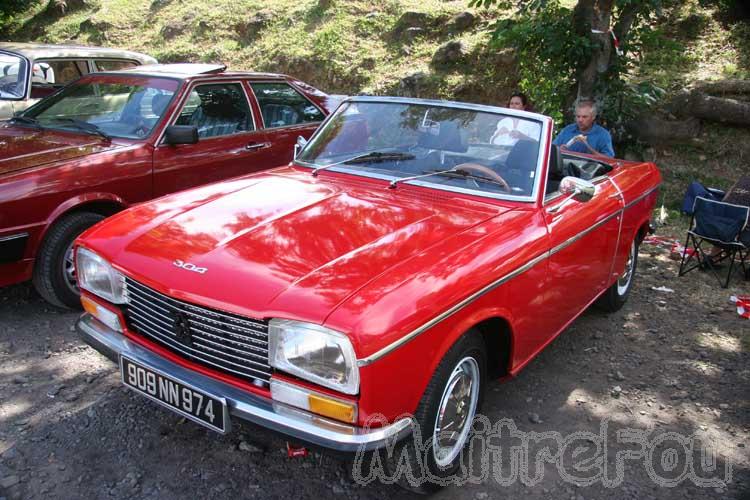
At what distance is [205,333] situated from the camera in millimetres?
2459

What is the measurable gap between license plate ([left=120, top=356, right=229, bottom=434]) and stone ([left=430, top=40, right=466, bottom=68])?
924 centimetres

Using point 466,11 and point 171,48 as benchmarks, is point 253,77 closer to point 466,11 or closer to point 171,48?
point 466,11

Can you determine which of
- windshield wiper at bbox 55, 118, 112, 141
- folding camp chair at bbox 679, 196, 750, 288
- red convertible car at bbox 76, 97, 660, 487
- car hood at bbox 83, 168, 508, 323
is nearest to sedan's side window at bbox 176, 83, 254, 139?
windshield wiper at bbox 55, 118, 112, 141

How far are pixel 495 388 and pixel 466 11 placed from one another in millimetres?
9764

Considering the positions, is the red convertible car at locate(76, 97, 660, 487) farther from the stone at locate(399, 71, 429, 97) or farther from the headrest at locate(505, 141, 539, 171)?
the stone at locate(399, 71, 429, 97)

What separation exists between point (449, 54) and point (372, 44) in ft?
6.95

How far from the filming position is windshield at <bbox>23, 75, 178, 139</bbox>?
4.96 metres

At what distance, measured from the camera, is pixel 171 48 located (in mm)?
14352

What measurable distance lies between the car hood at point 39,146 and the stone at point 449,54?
7321 millimetres

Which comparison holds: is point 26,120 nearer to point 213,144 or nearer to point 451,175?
point 213,144

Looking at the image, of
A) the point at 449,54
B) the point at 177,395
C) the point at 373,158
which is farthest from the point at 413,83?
the point at 177,395

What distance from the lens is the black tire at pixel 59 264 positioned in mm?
4109

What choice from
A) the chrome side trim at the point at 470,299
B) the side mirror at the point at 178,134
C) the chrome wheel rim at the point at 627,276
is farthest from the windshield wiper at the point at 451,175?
the side mirror at the point at 178,134

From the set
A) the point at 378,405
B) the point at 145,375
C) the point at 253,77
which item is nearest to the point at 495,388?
the point at 378,405
